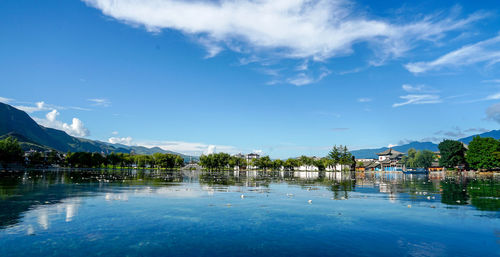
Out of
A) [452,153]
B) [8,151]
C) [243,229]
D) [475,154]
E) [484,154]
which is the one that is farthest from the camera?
[452,153]

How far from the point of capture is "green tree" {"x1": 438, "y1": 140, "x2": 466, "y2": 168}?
129375 mm

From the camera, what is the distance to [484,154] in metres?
113

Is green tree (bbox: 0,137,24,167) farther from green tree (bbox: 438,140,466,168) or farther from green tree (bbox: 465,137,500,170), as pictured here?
green tree (bbox: 438,140,466,168)

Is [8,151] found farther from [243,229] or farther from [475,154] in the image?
[475,154]

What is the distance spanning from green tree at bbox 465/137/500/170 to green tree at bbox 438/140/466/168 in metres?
9.31

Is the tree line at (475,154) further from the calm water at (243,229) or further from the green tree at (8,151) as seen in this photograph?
the green tree at (8,151)

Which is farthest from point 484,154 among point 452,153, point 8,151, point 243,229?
point 8,151

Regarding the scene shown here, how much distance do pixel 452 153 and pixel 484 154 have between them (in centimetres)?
1729

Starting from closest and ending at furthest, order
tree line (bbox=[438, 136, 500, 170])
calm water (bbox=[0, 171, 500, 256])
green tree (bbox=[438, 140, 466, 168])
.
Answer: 1. calm water (bbox=[0, 171, 500, 256])
2. tree line (bbox=[438, 136, 500, 170])
3. green tree (bbox=[438, 140, 466, 168])

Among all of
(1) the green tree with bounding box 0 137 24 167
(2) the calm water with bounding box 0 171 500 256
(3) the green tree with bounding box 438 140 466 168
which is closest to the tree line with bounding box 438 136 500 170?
(3) the green tree with bounding box 438 140 466 168

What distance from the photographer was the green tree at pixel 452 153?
424 feet

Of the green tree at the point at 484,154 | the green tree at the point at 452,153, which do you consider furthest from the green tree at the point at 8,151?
the green tree at the point at 452,153

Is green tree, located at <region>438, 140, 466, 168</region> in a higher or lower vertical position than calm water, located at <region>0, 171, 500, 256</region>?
higher

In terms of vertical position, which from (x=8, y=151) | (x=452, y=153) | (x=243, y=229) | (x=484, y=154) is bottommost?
(x=243, y=229)
